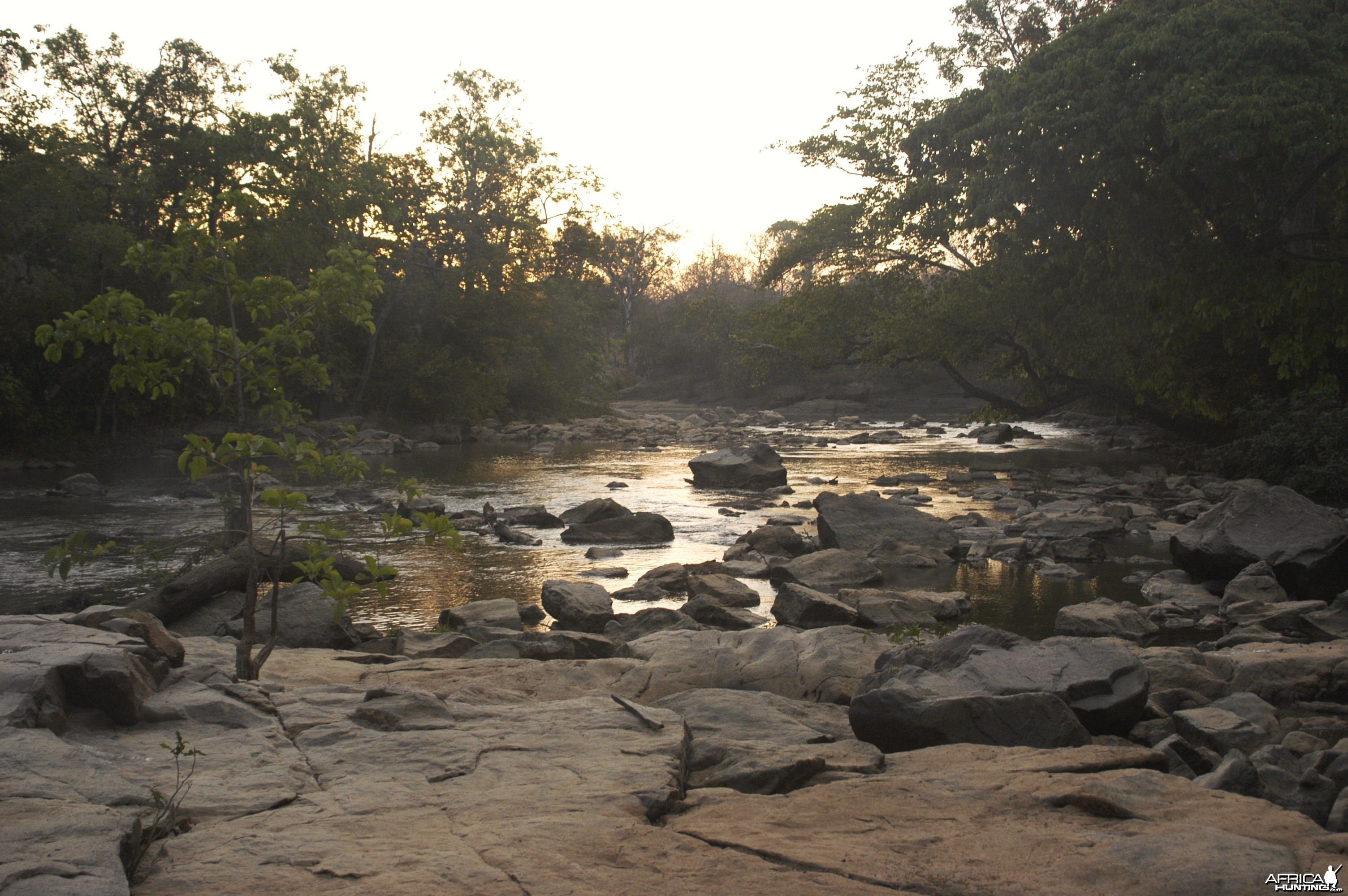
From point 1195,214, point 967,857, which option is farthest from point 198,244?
point 1195,214

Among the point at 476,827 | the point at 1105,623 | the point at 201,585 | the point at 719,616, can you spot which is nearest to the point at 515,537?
the point at 719,616

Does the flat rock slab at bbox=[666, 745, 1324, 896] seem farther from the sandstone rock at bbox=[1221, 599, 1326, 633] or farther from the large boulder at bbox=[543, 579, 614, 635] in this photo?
the sandstone rock at bbox=[1221, 599, 1326, 633]

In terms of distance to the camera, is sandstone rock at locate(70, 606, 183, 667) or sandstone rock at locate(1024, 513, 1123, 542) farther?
sandstone rock at locate(1024, 513, 1123, 542)

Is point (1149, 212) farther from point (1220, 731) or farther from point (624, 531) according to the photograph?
point (1220, 731)

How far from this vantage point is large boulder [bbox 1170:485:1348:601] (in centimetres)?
880

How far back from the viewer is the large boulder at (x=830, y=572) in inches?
387

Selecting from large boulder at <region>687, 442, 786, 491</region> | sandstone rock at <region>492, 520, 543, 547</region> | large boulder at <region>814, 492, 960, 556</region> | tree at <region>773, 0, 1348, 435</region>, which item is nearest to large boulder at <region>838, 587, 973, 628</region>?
large boulder at <region>814, 492, 960, 556</region>

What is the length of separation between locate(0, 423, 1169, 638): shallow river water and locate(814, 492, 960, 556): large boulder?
623 millimetres

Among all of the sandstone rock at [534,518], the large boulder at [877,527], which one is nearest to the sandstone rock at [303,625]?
the large boulder at [877,527]

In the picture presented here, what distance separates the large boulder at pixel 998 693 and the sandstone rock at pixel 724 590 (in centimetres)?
300

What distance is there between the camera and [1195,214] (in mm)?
17781

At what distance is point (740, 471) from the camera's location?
61.0 ft

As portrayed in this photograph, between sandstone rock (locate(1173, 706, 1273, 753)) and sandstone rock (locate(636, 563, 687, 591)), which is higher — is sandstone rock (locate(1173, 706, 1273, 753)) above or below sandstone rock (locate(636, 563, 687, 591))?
above

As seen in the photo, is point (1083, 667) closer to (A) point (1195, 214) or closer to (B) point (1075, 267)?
(A) point (1195, 214)
